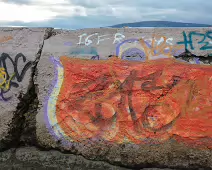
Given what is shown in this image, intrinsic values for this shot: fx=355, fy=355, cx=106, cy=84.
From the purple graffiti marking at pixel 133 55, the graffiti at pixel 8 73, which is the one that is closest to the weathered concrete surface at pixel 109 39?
the purple graffiti marking at pixel 133 55

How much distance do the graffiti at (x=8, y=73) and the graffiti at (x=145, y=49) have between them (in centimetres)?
102

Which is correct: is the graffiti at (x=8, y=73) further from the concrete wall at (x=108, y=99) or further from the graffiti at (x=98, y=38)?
the graffiti at (x=98, y=38)

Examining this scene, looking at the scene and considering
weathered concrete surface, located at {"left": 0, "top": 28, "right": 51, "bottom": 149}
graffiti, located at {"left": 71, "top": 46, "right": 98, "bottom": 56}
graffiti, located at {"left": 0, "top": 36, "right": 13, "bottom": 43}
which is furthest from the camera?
graffiti, located at {"left": 0, "top": 36, "right": 13, "bottom": 43}

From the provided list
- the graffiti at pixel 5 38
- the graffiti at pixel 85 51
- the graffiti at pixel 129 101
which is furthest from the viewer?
the graffiti at pixel 5 38

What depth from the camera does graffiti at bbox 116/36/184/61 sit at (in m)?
3.53

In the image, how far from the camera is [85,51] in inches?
145

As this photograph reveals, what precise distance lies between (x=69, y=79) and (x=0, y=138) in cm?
100

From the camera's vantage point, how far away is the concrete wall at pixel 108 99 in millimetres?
3486

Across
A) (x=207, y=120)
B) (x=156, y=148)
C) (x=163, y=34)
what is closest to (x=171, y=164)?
(x=156, y=148)

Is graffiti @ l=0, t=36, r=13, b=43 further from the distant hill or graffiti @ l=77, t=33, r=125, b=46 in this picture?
the distant hill

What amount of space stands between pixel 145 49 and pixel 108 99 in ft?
2.06

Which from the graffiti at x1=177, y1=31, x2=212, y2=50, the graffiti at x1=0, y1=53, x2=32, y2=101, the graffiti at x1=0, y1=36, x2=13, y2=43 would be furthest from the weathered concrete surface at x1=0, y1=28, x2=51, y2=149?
the graffiti at x1=177, y1=31, x2=212, y2=50

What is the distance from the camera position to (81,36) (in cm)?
378

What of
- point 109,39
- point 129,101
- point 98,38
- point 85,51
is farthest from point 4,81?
point 129,101
